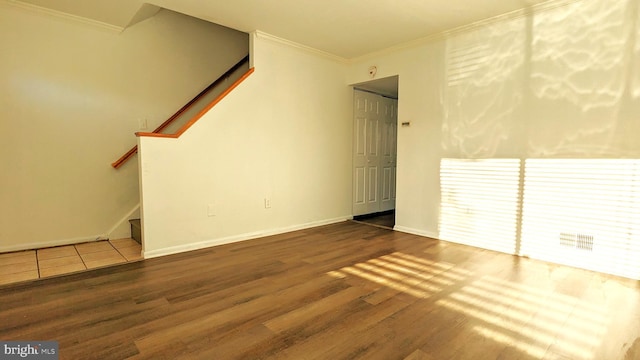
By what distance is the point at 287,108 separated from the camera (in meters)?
3.94

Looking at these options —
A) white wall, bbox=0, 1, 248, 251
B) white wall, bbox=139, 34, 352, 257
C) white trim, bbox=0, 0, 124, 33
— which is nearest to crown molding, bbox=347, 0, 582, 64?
white wall, bbox=139, 34, 352, 257

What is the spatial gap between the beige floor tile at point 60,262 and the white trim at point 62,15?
247 cm

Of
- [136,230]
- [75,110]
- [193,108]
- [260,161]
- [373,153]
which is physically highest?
[193,108]

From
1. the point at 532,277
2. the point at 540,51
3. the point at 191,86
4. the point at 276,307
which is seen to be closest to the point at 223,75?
the point at 191,86

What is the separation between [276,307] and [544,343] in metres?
1.50

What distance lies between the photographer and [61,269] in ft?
8.52

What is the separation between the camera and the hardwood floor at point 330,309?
1.54 metres

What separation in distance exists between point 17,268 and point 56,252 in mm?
473

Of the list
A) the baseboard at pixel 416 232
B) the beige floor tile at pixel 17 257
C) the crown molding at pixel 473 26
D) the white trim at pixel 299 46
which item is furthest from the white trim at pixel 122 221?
the crown molding at pixel 473 26

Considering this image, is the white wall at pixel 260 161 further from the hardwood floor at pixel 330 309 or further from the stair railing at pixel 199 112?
the hardwood floor at pixel 330 309

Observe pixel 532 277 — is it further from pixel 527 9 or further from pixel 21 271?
pixel 21 271

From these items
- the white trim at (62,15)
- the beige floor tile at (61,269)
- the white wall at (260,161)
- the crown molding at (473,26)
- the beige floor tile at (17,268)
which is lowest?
the beige floor tile at (61,269)

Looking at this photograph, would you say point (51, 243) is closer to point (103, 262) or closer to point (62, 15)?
point (103, 262)

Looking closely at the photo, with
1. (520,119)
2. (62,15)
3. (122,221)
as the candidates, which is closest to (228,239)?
(122,221)
